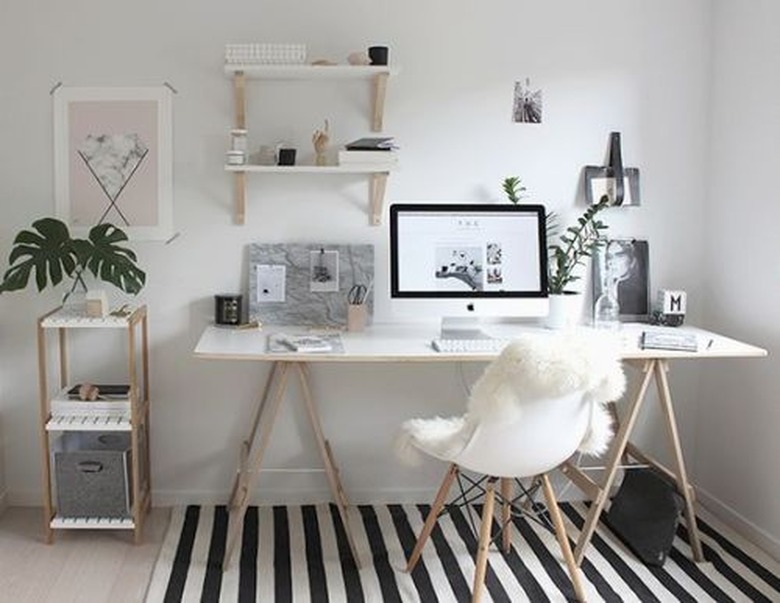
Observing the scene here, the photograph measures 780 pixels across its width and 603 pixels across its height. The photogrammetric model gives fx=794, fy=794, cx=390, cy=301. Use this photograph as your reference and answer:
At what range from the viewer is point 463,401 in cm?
323

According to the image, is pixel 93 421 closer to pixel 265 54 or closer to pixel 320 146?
pixel 320 146

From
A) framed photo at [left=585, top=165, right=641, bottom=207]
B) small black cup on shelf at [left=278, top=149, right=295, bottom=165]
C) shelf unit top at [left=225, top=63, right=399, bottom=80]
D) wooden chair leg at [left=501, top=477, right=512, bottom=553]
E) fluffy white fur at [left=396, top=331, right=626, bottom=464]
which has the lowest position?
wooden chair leg at [left=501, top=477, right=512, bottom=553]

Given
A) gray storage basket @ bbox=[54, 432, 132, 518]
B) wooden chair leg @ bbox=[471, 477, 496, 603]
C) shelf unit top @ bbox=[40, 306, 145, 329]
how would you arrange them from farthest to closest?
gray storage basket @ bbox=[54, 432, 132, 518] < shelf unit top @ bbox=[40, 306, 145, 329] < wooden chair leg @ bbox=[471, 477, 496, 603]

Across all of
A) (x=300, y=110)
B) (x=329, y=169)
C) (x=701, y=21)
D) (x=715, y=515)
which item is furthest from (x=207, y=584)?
(x=701, y=21)

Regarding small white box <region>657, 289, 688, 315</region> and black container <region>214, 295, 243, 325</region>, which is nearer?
black container <region>214, 295, 243, 325</region>

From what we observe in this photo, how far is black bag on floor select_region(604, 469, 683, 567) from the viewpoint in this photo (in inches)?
109

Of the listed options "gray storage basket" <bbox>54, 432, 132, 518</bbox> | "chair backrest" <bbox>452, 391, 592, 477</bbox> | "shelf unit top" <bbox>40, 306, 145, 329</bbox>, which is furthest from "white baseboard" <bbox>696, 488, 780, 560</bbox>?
"shelf unit top" <bbox>40, 306, 145, 329</bbox>

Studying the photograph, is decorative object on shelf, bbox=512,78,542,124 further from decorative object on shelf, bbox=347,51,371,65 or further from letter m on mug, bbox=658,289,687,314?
letter m on mug, bbox=658,289,687,314

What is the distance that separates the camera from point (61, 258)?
2.73 metres

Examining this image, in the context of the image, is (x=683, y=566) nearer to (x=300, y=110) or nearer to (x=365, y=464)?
(x=365, y=464)

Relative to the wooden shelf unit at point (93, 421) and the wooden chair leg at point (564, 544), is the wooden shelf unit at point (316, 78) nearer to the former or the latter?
the wooden shelf unit at point (93, 421)

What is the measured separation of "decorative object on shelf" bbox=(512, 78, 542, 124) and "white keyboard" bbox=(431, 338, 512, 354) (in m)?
0.93

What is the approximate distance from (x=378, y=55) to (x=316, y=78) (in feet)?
0.93

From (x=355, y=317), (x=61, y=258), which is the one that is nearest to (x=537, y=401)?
(x=355, y=317)
